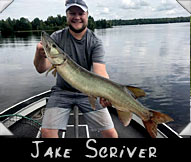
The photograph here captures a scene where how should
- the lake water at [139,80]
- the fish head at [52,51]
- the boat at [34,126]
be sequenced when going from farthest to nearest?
the lake water at [139,80] → the boat at [34,126] → the fish head at [52,51]

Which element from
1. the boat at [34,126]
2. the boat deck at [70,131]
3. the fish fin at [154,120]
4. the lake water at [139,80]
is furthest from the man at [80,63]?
the lake water at [139,80]

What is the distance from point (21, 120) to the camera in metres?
3.91

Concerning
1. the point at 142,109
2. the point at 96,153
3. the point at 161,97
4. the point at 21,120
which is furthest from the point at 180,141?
the point at 161,97

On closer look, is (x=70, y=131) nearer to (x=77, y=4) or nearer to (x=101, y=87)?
(x=101, y=87)

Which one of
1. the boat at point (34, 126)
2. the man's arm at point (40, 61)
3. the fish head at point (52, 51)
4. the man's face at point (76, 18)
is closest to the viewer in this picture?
the fish head at point (52, 51)

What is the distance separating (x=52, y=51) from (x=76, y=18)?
0.66 meters

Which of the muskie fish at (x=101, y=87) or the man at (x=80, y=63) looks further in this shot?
the man at (x=80, y=63)

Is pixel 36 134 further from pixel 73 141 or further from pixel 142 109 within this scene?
pixel 142 109

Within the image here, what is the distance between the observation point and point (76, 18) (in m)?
2.22

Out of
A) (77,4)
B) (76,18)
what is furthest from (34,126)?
(77,4)

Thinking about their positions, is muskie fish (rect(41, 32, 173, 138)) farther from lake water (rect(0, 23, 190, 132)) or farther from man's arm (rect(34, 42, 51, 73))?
lake water (rect(0, 23, 190, 132))

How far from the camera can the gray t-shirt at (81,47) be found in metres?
2.32

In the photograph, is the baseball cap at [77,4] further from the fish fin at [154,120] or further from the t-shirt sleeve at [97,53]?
the fish fin at [154,120]

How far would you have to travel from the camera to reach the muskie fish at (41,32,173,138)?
70.7 inches
